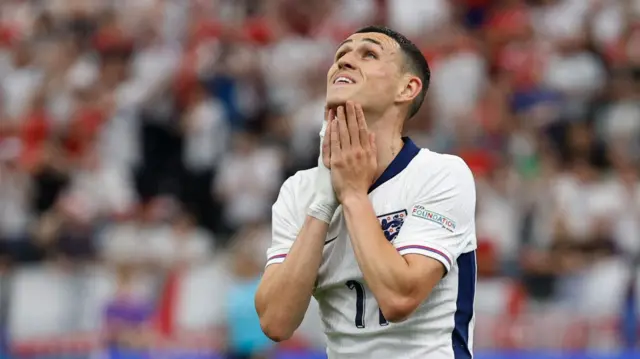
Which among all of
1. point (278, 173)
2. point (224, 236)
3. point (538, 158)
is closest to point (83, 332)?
point (224, 236)

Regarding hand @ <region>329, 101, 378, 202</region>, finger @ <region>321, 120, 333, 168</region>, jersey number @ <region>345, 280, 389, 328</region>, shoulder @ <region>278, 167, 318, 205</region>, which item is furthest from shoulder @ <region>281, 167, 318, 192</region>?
jersey number @ <region>345, 280, 389, 328</region>

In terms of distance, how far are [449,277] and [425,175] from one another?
1.25 ft

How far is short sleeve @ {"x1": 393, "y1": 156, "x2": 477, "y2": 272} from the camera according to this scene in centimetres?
399

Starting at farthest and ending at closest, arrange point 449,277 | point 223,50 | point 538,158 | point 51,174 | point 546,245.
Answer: point 223,50
point 51,174
point 538,158
point 546,245
point 449,277

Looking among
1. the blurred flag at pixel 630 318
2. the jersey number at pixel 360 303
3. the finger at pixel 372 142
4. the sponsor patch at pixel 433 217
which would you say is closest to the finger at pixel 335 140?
the finger at pixel 372 142

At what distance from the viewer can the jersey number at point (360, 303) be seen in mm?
4055

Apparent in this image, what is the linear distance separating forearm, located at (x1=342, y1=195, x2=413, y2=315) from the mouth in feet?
1.80

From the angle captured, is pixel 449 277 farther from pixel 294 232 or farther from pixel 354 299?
pixel 294 232

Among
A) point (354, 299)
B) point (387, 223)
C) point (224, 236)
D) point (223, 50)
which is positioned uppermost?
point (223, 50)

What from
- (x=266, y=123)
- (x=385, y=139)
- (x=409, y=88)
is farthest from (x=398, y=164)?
(x=266, y=123)

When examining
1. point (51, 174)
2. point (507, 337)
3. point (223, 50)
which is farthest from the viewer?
point (223, 50)

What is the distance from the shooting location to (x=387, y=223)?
4.17 metres

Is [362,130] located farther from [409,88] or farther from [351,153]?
[409,88]

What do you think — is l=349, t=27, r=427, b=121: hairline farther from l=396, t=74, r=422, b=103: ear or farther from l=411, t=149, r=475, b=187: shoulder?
l=411, t=149, r=475, b=187: shoulder
